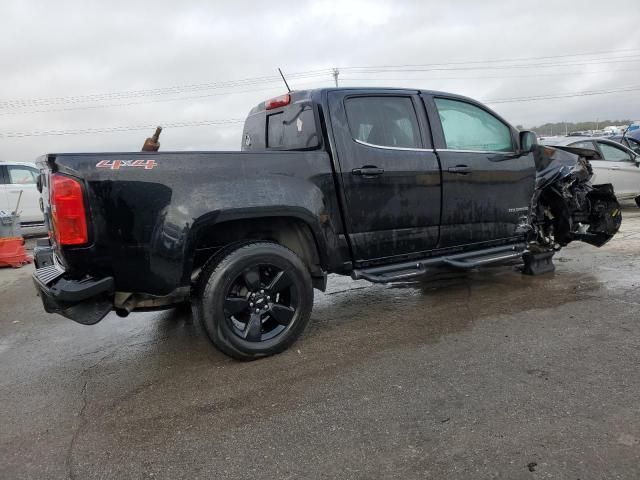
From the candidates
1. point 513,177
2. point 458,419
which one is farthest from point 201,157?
point 513,177

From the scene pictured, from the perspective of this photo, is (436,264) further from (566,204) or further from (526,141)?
(566,204)

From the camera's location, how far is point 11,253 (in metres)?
8.17

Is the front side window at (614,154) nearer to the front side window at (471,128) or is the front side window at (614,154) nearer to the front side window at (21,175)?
the front side window at (471,128)

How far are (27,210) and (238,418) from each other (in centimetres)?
1018

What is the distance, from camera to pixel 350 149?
3.93m

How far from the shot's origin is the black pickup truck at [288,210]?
10.3 ft

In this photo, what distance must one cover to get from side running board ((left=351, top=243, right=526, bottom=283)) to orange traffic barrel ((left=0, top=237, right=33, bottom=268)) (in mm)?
6708

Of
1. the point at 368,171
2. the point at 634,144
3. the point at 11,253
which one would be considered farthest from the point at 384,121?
the point at 634,144

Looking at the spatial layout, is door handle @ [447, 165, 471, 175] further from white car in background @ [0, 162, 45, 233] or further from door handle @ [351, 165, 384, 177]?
white car in background @ [0, 162, 45, 233]

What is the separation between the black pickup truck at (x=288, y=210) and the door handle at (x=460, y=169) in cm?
1

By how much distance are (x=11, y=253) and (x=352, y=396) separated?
7386 mm

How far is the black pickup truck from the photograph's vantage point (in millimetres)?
3129

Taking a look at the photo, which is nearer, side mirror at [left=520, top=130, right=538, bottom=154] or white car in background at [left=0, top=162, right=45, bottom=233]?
side mirror at [left=520, top=130, right=538, bottom=154]

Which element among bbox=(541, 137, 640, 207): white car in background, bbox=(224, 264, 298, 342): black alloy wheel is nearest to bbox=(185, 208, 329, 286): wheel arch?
bbox=(224, 264, 298, 342): black alloy wheel
